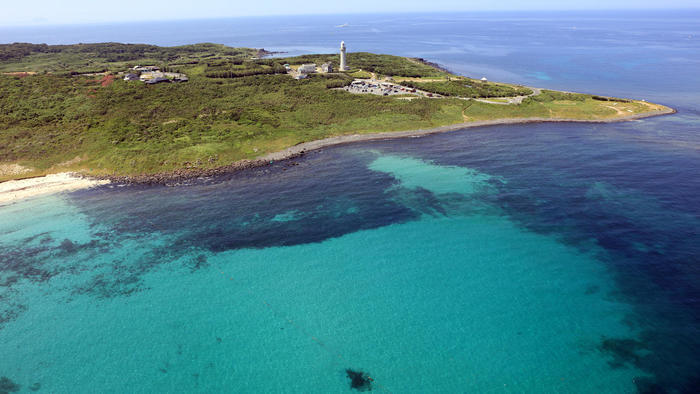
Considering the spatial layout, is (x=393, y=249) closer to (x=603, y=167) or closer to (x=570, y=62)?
(x=603, y=167)

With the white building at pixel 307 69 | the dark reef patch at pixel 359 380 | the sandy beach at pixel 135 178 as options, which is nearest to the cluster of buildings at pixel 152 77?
the white building at pixel 307 69

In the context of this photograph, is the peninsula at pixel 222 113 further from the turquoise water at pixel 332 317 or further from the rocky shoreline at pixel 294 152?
the turquoise water at pixel 332 317

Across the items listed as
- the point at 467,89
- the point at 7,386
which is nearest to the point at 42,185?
the point at 7,386

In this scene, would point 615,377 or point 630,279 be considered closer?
point 615,377

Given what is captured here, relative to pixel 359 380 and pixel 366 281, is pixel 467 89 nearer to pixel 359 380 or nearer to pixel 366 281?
pixel 366 281

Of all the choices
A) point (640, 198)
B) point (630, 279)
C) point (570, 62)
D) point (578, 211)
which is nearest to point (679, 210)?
point (640, 198)
